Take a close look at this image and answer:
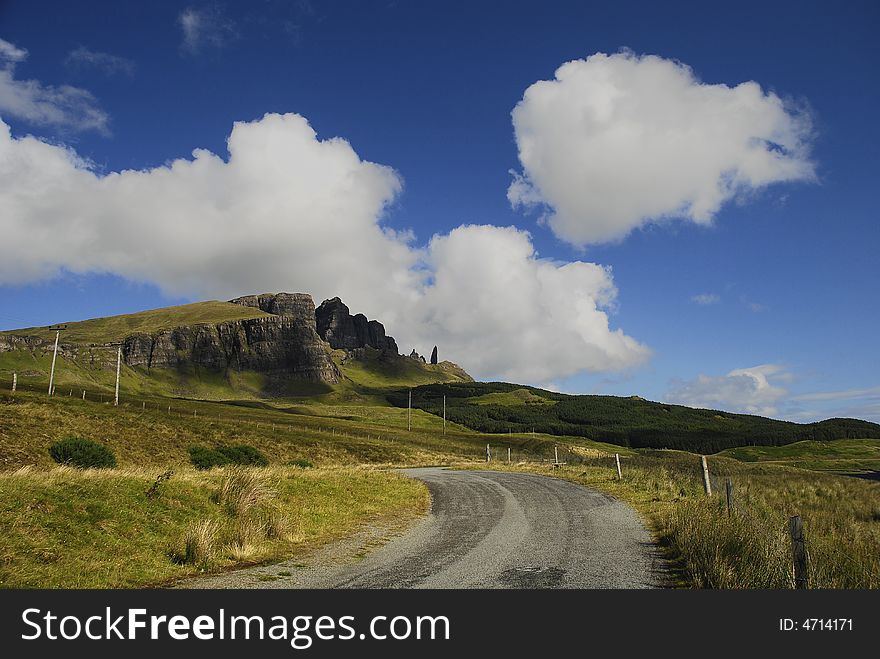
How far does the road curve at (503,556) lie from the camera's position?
9.72 m

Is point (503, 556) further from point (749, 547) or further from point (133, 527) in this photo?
point (133, 527)

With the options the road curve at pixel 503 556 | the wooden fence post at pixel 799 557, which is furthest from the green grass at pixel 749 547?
the road curve at pixel 503 556

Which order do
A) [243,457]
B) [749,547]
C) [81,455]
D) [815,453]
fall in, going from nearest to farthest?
1. [749,547]
2. [81,455]
3. [243,457]
4. [815,453]

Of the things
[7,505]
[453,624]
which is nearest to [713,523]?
[453,624]

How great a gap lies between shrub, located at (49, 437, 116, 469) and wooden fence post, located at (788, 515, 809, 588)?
25.2 metres

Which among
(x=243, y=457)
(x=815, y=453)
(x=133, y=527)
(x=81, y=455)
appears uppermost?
(x=81, y=455)

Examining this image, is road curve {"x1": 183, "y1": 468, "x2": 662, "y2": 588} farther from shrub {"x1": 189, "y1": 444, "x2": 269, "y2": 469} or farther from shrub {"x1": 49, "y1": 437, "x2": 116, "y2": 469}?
shrub {"x1": 189, "y1": 444, "x2": 269, "y2": 469}

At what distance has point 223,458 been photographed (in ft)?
107

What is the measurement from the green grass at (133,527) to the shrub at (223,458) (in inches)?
533

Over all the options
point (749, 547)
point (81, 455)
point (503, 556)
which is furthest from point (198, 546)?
point (81, 455)

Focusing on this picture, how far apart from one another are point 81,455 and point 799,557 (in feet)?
87.0

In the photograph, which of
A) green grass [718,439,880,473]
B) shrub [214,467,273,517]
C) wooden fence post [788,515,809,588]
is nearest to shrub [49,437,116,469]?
shrub [214,467,273,517]

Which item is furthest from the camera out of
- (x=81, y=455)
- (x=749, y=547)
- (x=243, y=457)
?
(x=243, y=457)

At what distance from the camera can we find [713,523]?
12070 mm
